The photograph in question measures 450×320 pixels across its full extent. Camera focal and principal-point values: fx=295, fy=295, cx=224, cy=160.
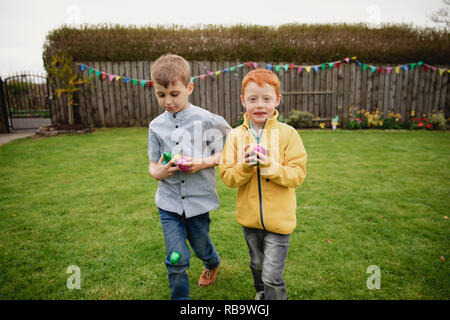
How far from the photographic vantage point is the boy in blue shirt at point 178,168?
6.88 feet

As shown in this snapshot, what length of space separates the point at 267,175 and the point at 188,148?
67 cm

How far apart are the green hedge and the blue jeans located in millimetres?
9329

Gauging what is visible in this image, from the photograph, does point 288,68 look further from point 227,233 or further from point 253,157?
point 253,157

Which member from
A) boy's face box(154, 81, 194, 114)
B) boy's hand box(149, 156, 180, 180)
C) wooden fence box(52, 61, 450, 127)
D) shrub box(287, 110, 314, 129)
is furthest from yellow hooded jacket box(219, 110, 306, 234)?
wooden fence box(52, 61, 450, 127)

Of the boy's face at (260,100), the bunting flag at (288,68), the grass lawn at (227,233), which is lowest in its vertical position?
the grass lawn at (227,233)

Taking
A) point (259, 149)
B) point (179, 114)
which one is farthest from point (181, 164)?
point (259, 149)

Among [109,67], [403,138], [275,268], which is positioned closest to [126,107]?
[109,67]

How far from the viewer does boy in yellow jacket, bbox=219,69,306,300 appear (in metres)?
1.95

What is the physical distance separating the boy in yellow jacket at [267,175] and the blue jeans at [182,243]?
0.41m

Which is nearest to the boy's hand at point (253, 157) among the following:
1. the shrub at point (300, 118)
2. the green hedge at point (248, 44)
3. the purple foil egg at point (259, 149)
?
the purple foil egg at point (259, 149)

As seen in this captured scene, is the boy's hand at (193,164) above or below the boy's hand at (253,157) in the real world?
below

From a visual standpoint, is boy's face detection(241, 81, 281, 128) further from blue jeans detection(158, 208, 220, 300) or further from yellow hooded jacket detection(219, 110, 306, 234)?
blue jeans detection(158, 208, 220, 300)

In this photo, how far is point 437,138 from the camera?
8.75m

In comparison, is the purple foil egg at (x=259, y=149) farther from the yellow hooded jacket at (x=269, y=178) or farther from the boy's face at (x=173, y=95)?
the boy's face at (x=173, y=95)
